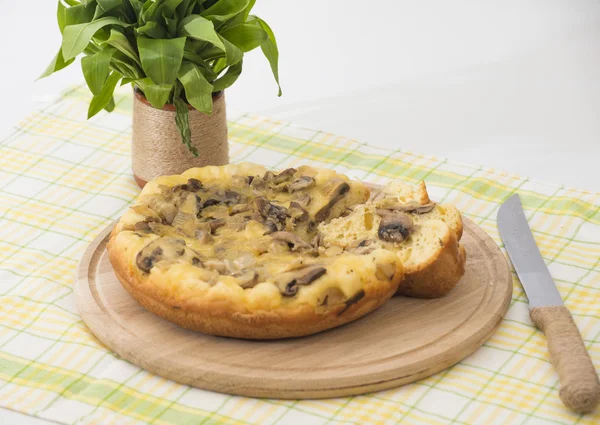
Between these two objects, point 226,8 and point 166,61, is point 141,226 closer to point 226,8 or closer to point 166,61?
point 166,61

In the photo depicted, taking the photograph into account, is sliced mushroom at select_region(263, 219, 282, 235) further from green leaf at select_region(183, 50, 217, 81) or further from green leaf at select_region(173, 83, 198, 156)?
green leaf at select_region(183, 50, 217, 81)

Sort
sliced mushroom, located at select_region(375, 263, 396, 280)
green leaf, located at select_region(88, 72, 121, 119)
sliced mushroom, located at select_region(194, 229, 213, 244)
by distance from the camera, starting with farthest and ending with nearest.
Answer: green leaf, located at select_region(88, 72, 121, 119), sliced mushroom, located at select_region(194, 229, 213, 244), sliced mushroom, located at select_region(375, 263, 396, 280)

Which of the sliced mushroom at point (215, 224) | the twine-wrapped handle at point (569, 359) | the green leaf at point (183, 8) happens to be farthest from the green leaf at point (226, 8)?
the twine-wrapped handle at point (569, 359)

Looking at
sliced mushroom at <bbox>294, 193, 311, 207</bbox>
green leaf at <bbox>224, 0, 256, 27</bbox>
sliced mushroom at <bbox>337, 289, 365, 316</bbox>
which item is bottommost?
sliced mushroom at <bbox>337, 289, 365, 316</bbox>

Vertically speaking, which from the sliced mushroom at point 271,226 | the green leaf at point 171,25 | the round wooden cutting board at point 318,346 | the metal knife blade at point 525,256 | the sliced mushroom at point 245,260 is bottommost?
the metal knife blade at point 525,256

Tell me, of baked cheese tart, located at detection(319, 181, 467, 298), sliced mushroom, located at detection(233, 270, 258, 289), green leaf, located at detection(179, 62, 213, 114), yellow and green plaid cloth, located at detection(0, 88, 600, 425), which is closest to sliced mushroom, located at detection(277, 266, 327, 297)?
sliced mushroom, located at detection(233, 270, 258, 289)

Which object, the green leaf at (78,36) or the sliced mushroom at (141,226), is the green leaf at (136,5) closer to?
the green leaf at (78,36)
